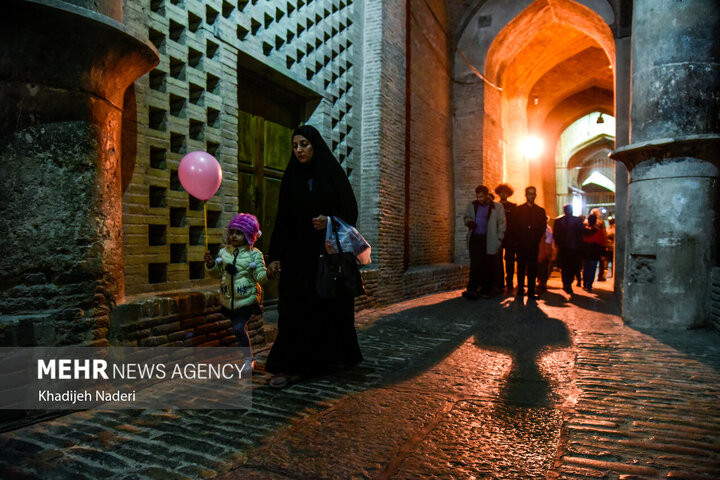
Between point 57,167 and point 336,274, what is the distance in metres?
1.87


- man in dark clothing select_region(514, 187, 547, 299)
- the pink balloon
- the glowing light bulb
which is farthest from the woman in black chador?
the glowing light bulb

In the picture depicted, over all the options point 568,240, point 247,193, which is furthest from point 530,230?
point 247,193

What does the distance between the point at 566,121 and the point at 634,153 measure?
1597 cm

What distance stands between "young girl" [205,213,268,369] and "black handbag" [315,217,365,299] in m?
0.46

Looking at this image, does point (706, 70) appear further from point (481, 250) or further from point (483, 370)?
point (483, 370)

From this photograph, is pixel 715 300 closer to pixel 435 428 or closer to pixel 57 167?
pixel 435 428

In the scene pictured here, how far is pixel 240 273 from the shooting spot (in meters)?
3.55

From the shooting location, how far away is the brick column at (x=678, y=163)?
5.19m

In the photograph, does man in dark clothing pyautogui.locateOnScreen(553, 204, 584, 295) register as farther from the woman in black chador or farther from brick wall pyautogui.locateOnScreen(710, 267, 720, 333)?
the woman in black chador

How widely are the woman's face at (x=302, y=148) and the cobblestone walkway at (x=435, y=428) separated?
1586 millimetres

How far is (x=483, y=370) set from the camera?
3852 millimetres

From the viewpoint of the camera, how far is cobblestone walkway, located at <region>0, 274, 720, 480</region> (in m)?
2.18

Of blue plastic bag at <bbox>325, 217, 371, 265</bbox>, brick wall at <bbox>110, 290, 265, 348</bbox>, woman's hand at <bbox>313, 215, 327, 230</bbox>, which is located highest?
woman's hand at <bbox>313, 215, 327, 230</bbox>

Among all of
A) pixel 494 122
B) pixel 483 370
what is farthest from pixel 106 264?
pixel 494 122
